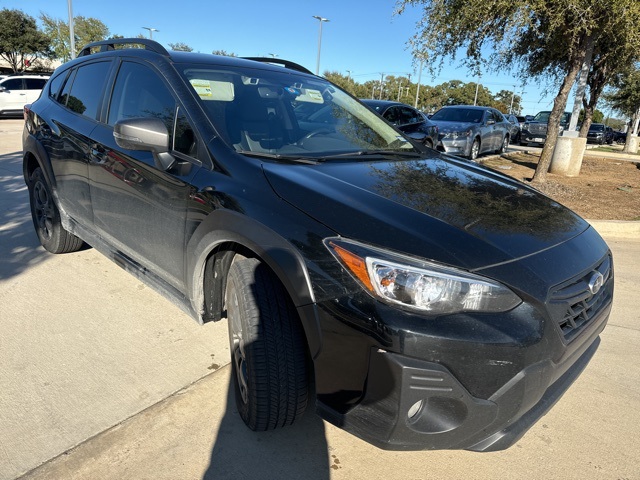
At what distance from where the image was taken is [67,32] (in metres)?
38.7

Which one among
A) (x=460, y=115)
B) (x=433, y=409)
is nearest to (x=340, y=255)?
(x=433, y=409)

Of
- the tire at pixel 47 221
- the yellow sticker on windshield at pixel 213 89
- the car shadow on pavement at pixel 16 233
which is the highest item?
the yellow sticker on windshield at pixel 213 89

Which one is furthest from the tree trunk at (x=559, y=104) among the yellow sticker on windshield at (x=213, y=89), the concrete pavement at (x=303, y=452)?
the yellow sticker on windshield at (x=213, y=89)

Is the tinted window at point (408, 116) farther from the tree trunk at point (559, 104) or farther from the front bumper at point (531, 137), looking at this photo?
the front bumper at point (531, 137)

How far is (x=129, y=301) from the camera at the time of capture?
3.61 meters

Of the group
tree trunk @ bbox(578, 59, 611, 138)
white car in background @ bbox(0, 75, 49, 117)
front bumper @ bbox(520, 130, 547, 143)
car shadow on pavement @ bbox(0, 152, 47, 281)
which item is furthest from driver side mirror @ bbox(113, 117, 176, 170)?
front bumper @ bbox(520, 130, 547, 143)

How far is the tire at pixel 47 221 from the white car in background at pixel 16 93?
1804 cm

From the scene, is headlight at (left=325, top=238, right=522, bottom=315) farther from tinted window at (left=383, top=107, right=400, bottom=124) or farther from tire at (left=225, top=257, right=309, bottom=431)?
tinted window at (left=383, top=107, right=400, bottom=124)

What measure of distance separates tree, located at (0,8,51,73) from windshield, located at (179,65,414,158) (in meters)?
42.7

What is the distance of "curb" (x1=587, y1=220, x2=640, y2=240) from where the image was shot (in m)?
6.28

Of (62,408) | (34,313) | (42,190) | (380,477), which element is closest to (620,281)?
(380,477)

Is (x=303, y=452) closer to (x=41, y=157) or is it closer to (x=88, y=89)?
(x=88, y=89)

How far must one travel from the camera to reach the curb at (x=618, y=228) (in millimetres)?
6277

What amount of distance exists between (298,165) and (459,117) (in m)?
12.2
